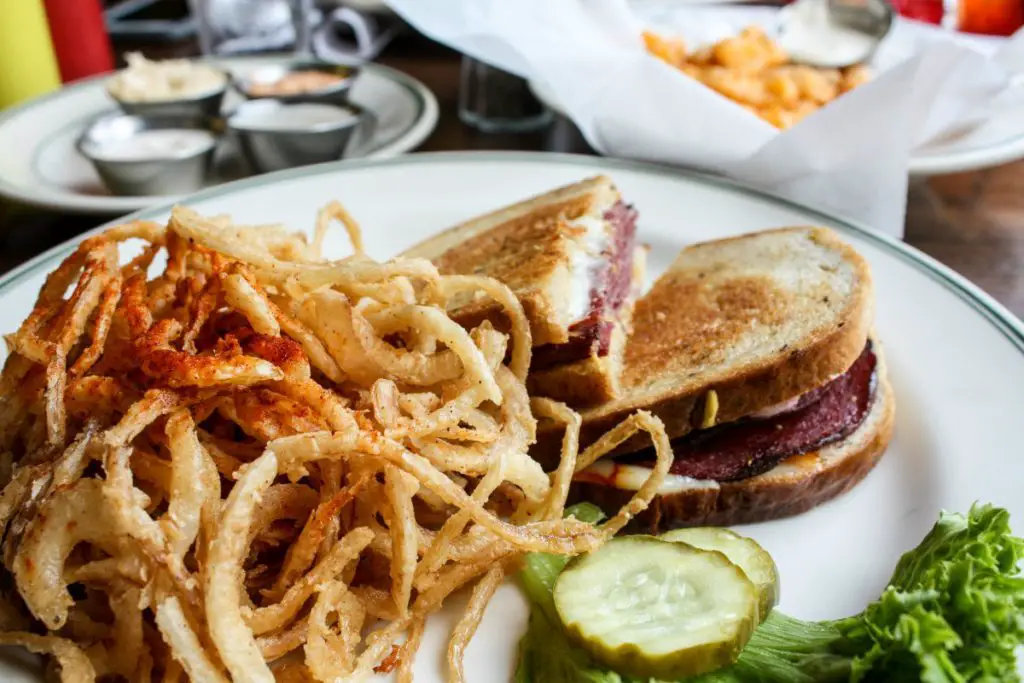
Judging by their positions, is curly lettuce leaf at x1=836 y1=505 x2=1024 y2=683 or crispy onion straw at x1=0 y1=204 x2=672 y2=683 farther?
crispy onion straw at x1=0 y1=204 x2=672 y2=683

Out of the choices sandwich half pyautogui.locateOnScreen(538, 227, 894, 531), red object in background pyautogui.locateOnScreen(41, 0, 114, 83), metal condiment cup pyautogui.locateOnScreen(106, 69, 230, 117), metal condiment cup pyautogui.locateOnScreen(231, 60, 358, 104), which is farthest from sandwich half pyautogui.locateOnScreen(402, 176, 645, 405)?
red object in background pyautogui.locateOnScreen(41, 0, 114, 83)

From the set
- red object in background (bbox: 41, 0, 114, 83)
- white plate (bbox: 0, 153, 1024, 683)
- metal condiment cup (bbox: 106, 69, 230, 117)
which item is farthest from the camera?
red object in background (bbox: 41, 0, 114, 83)

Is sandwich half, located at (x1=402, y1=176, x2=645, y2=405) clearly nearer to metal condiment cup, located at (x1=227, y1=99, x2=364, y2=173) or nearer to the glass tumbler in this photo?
metal condiment cup, located at (x1=227, y1=99, x2=364, y2=173)

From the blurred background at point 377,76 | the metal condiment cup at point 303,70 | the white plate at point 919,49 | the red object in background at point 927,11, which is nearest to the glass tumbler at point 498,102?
the blurred background at point 377,76

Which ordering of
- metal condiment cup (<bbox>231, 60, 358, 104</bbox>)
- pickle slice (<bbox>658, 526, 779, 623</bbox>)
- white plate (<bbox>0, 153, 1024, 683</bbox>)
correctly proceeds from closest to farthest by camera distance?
pickle slice (<bbox>658, 526, 779, 623</bbox>), white plate (<bbox>0, 153, 1024, 683</bbox>), metal condiment cup (<bbox>231, 60, 358, 104</bbox>)

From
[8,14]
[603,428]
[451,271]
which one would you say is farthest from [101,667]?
[8,14]

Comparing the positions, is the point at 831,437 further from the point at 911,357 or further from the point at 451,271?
the point at 451,271

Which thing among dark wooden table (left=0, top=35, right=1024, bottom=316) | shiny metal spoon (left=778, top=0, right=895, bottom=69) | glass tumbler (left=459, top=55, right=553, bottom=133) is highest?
shiny metal spoon (left=778, top=0, right=895, bottom=69)
